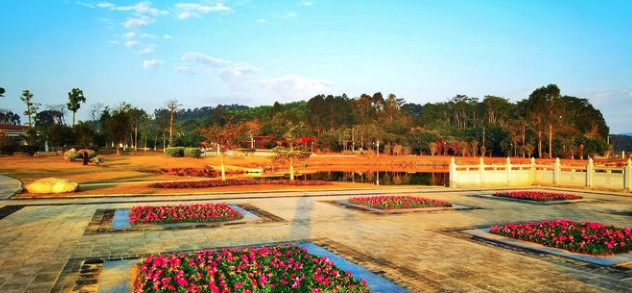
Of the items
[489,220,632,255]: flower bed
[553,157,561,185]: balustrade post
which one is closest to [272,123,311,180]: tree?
[553,157,561,185]: balustrade post

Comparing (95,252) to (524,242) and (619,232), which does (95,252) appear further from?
(619,232)

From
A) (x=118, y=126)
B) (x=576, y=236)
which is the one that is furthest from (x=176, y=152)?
(x=576, y=236)

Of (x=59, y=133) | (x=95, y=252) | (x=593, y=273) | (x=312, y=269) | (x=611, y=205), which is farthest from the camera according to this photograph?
(x=59, y=133)

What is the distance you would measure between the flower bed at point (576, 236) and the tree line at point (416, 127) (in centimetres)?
3129

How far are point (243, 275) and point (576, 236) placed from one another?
25.9 feet


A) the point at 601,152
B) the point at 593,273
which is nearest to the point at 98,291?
the point at 593,273

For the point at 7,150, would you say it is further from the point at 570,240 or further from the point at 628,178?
the point at 628,178

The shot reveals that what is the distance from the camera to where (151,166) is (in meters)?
40.9

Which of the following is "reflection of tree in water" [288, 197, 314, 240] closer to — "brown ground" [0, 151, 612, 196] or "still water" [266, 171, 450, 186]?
"brown ground" [0, 151, 612, 196]

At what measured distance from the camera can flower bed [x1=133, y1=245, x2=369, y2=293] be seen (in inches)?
222

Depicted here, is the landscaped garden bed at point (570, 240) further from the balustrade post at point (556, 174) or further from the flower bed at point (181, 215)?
the balustrade post at point (556, 174)

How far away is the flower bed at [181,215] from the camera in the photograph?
38.7 ft

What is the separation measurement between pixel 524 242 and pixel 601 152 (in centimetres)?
6369

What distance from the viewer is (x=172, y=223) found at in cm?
1172
